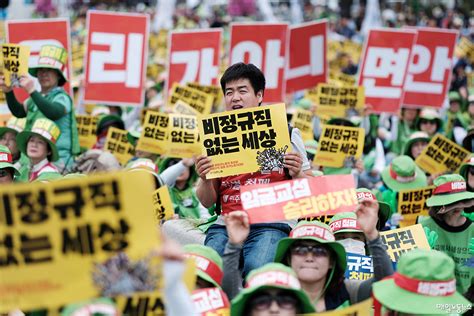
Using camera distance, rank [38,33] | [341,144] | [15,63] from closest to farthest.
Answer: [15,63]
[341,144]
[38,33]

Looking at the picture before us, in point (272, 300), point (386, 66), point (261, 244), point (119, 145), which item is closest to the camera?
point (272, 300)

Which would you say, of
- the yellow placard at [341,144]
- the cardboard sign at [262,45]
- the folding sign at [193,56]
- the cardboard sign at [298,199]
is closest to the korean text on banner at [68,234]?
the cardboard sign at [298,199]

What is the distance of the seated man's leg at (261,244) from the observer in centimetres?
556

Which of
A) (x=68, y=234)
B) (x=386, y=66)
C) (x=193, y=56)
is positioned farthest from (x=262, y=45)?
(x=68, y=234)

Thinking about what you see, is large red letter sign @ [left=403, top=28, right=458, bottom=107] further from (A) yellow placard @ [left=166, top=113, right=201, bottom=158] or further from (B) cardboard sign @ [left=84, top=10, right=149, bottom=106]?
(A) yellow placard @ [left=166, top=113, right=201, bottom=158]

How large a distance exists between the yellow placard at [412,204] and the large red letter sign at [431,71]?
404 centimetres

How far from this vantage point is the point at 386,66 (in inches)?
471

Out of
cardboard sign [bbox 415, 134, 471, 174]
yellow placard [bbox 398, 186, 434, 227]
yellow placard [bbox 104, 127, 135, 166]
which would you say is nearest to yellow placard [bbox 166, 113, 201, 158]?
yellow placard [bbox 104, 127, 135, 166]

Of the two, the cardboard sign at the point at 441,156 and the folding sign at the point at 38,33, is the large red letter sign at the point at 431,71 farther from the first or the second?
the folding sign at the point at 38,33

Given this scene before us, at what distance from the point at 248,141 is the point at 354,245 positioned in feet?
3.60

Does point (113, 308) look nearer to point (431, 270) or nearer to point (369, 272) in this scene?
point (431, 270)

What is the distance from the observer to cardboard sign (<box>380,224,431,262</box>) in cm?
620

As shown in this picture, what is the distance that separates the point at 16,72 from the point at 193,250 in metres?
3.97

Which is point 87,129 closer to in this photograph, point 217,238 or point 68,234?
point 217,238
